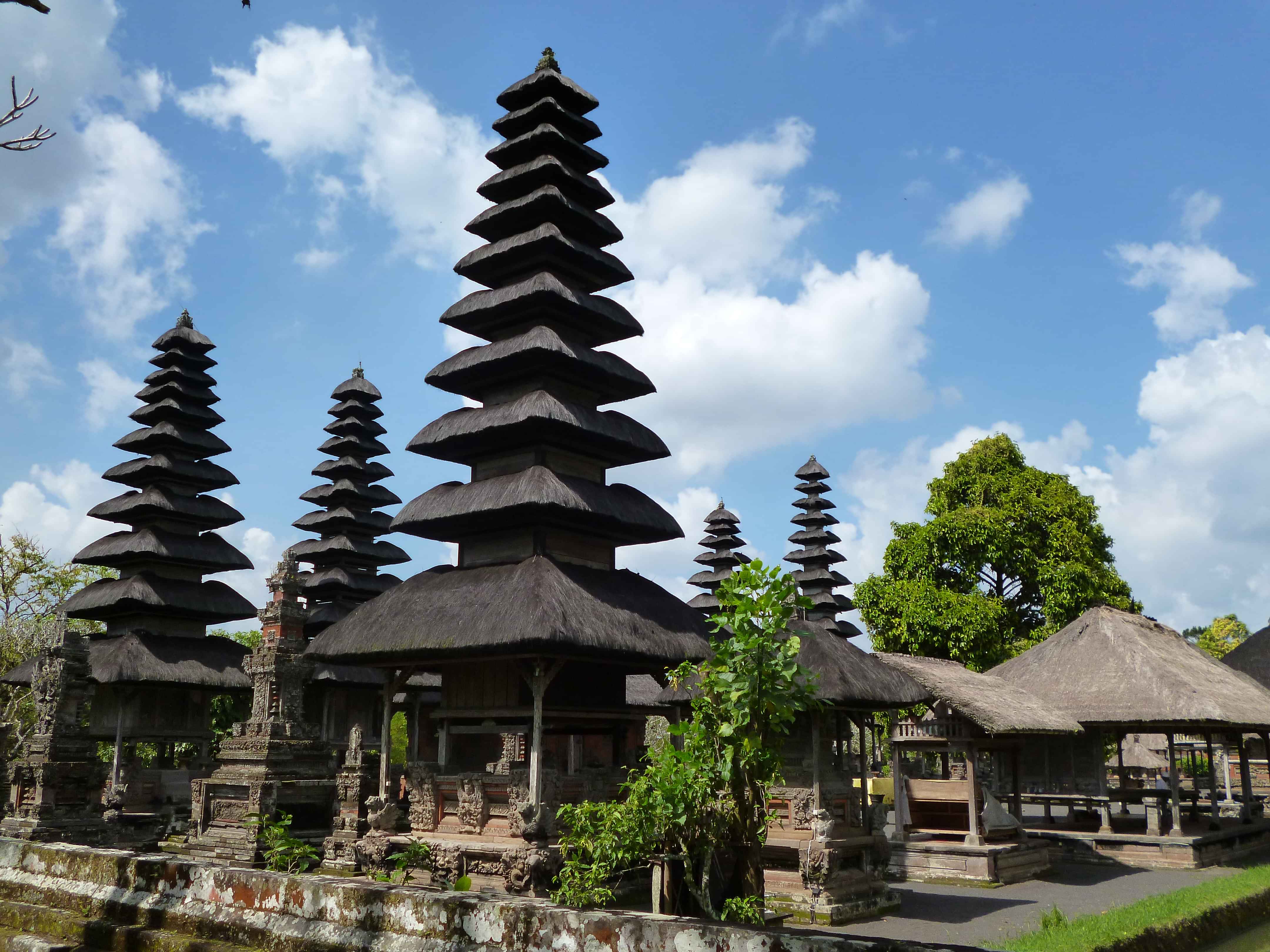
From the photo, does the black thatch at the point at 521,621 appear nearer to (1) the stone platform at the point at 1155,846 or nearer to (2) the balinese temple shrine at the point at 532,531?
(2) the balinese temple shrine at the point at 532,531

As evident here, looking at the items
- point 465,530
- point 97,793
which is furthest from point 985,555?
point 97,793

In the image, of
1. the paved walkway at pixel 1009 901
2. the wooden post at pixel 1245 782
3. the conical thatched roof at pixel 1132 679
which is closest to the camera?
the paved walkway at pixel 1009 901

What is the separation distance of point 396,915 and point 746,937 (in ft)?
6.23

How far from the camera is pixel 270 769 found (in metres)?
19.8

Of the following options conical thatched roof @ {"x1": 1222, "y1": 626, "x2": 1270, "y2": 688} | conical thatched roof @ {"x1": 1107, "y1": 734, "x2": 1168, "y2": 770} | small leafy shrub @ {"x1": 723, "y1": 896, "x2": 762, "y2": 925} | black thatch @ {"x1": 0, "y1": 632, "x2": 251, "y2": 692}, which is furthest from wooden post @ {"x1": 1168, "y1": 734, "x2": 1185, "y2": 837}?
black thatch @ {"x1": 0, "y1": 632, "x2": 251, "y2": 692}

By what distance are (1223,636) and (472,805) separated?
7812cm

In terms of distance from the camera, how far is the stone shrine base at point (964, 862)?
63.0 ft

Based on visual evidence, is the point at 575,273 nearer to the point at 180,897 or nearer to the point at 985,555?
the point at 180,897

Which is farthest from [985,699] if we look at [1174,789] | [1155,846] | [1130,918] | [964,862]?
[1130,918]

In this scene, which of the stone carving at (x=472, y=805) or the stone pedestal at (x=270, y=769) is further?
the stone pedestal at (x=270, y=769)

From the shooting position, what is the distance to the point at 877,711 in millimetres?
20031

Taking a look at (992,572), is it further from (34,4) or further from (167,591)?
(34,4)

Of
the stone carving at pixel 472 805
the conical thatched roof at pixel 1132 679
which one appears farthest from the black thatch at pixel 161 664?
the conical thatched roof at pixel 1132 679

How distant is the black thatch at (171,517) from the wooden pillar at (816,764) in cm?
1952
